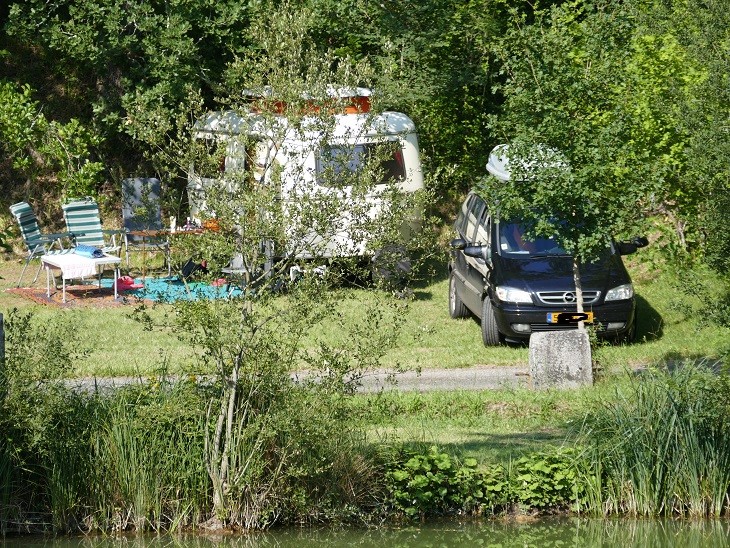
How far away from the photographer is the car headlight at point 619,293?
48.4 ft

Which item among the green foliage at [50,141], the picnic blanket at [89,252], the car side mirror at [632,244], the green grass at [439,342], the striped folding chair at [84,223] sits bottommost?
the green grass at [439,342]

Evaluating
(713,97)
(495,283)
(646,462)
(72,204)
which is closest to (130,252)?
(72,204)

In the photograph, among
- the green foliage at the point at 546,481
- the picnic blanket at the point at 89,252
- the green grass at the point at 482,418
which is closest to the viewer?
the green foliage at the point at 546,481

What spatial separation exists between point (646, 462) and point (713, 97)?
22.6 ft

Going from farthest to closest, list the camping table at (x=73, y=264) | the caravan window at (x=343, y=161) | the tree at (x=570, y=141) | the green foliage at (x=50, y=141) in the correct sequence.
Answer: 1. the green foliage at (x=50, y=141)
2. the camping table at (x=73, y=264)
3. the tree at (x=570, y=141)
4. the caravan window at (x=343, y=161)

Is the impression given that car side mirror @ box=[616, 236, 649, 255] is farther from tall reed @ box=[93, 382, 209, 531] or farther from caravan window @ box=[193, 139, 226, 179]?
tall reed @ box=[93, 382, 209, 531]

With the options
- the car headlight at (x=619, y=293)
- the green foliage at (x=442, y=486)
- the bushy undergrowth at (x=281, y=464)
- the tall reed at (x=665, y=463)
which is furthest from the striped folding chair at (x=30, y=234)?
the tall reed at (x=665, y=463)

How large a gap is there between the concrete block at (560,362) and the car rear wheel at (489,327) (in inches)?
87.5

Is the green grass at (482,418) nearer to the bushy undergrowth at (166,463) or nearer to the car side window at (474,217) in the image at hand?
the bushy undergrowth at (166,463)

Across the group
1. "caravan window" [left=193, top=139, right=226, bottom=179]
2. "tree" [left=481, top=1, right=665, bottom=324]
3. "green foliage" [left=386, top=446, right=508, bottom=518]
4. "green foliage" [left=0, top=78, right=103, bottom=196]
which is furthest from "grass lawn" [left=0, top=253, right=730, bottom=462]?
"green foliage" [left=0, top=78, right=103, bottom=196]

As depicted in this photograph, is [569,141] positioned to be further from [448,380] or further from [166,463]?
[166,463]

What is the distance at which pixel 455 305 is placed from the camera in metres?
17.4

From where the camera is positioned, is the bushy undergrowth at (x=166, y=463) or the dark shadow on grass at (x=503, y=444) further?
the dark shadow on grass at (x=503, y=444)

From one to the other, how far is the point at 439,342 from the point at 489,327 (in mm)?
789
